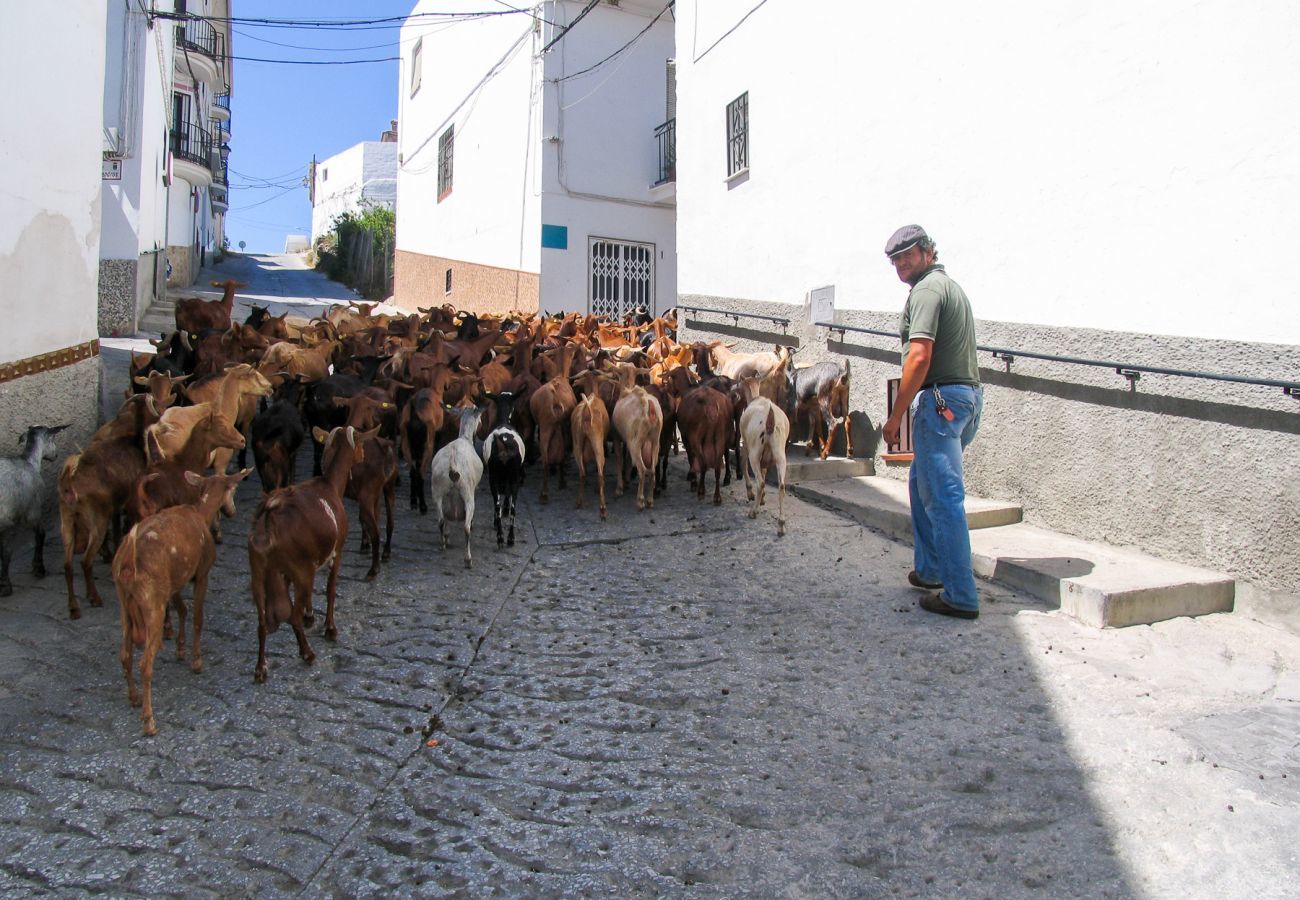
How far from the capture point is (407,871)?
10.1 feet

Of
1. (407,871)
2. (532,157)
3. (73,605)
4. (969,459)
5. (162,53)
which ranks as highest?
(162,53)

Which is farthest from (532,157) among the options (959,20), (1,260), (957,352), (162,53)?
(957,352)

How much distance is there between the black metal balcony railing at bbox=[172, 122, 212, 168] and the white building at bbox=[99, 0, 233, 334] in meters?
0.04

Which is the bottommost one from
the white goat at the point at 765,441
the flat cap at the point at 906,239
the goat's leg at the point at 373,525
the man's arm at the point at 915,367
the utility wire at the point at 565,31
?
the goat's leg at the point at 373,525

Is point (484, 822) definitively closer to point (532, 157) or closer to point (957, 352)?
point (957, 352)

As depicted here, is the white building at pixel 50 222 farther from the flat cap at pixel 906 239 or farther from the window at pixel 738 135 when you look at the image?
the window at pixel 738 135

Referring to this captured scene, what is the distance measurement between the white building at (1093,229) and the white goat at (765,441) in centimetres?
159

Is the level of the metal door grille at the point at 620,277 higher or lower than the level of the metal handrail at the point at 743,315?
higher

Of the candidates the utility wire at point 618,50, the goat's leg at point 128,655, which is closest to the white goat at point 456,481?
the goat's leg at point 128,655

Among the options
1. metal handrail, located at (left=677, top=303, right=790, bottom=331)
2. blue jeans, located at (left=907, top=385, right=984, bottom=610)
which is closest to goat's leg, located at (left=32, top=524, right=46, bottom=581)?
blue jeans, located at (left=907, top=385, right=984, bottom=610)

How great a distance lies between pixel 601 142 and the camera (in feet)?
61.7

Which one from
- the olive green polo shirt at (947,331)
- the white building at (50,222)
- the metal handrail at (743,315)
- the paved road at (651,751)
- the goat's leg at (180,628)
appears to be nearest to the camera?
the paved road at (651,751)

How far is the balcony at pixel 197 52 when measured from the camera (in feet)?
92.1

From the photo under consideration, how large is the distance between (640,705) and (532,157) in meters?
16.1
